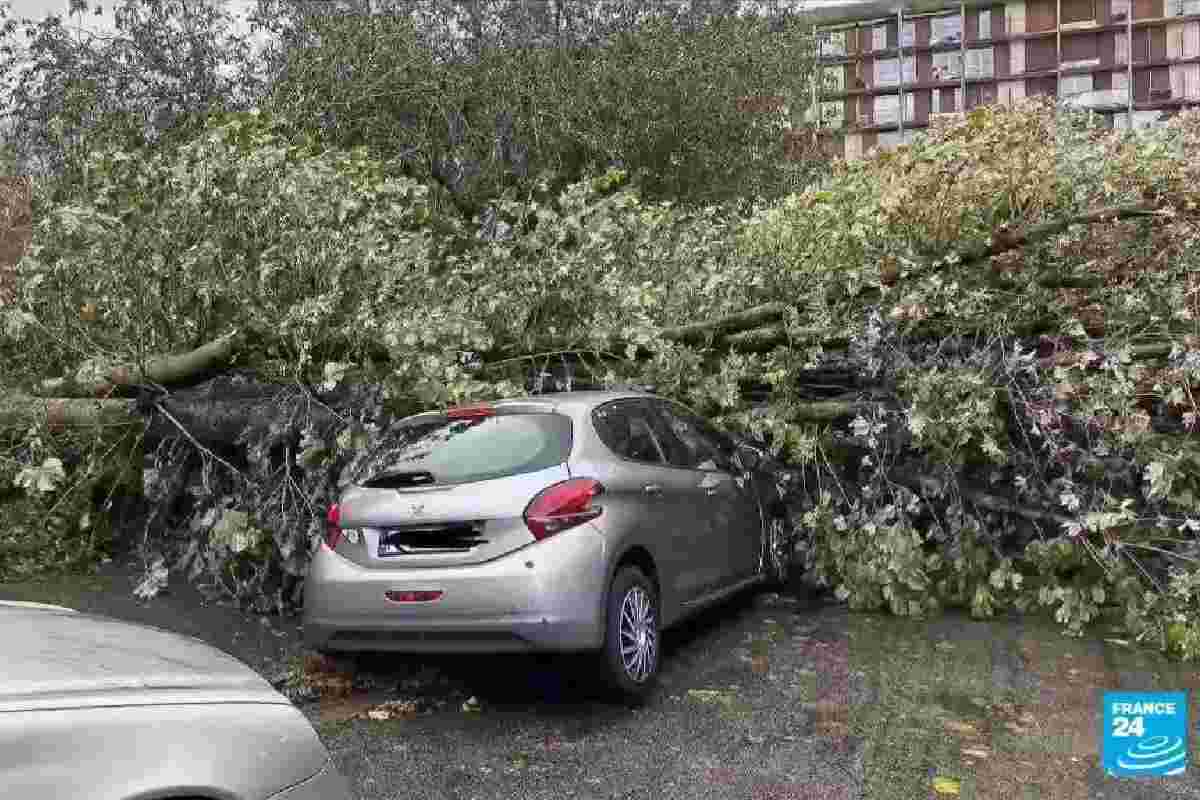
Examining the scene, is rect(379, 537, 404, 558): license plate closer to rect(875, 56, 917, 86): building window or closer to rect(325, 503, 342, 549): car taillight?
rect(325, 503, 342, 549): car taillight

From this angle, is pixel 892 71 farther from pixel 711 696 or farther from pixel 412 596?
pixel 412 596

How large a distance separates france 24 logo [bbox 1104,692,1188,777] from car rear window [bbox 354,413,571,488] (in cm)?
291

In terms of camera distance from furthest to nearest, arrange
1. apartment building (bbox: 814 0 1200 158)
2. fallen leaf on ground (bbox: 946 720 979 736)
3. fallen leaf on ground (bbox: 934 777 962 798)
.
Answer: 1. apartment building (bbox: 814 0 1200 158)
2. fallen leaf on ground (bbox: 946 720 979 736)
3. fallen leaf on ground (bbox: 934 777 962 798)

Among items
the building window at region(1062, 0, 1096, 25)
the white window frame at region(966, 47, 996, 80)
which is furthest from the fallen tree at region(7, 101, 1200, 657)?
the white window frame at region(966, 47, 996, 80)

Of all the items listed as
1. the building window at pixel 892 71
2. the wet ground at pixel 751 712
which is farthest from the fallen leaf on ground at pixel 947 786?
the building window at pixel 892 71

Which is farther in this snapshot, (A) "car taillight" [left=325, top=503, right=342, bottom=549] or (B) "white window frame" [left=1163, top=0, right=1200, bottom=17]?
(B) "white window frame" [left=1163, top=0, right=1200, bottom=17]

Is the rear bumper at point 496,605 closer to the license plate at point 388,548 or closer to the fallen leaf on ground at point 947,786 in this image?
the license plate at point 388,548

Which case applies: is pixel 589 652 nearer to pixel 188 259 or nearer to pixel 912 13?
pixel 188 259

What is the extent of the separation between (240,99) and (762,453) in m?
11.7

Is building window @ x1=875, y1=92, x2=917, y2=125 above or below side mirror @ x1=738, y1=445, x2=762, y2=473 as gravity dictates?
above

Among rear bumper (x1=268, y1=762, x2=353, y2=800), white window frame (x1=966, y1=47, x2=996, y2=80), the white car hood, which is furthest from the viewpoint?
white window frame (x1=966, y1=47, x2=996, y2=80)

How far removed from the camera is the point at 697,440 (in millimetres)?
7797

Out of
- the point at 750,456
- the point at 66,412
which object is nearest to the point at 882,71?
the point at 750,456

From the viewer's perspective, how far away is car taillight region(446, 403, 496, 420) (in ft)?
21.4
